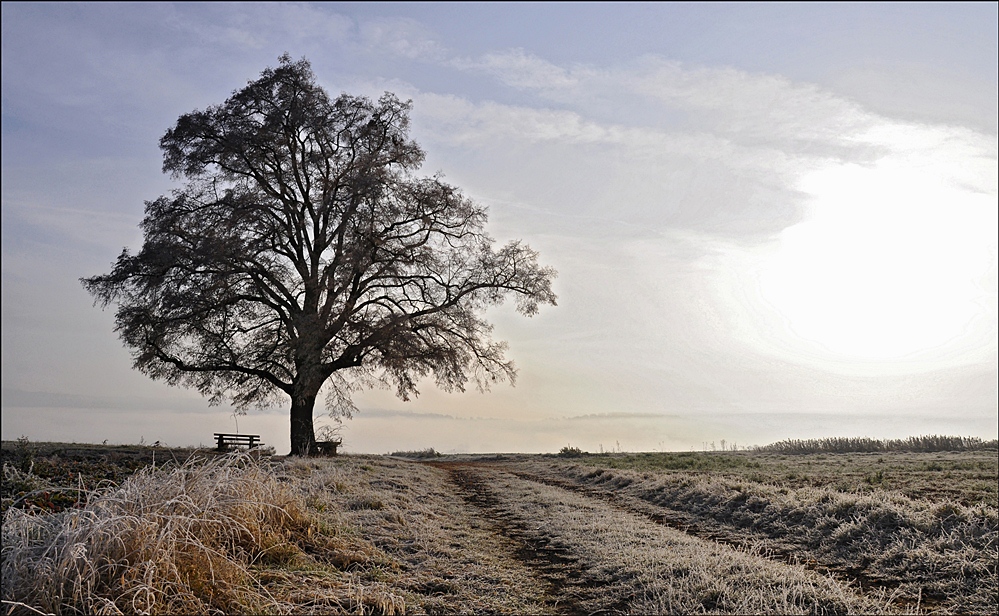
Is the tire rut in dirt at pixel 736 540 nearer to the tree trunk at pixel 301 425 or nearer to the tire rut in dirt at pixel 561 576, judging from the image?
the tire rut in dirt at pixel 561 576

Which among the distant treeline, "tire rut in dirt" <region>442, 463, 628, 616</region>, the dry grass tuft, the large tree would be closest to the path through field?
"tire rut in dirt" <region>442, 463, 628, 616</region>

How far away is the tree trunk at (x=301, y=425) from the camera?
2339 centimetres

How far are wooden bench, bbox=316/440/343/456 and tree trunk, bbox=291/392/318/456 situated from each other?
25cm

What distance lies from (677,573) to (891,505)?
4928mm

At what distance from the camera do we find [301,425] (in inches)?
930

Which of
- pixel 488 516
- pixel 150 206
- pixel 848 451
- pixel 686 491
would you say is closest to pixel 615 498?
pixel 686 491

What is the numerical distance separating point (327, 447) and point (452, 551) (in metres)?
17.1

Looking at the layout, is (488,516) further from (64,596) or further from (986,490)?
(986,490)

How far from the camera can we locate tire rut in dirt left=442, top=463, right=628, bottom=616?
5855 mm

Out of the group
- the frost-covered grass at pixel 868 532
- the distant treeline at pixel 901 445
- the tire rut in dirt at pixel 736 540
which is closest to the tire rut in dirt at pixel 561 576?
the tire rut in dirt at pixel 736 540

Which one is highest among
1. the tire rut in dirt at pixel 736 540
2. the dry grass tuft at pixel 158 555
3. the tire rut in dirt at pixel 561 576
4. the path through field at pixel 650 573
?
the dry grass tuft at pixel 158 555

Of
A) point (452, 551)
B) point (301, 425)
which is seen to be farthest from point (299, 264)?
point (452, 551)

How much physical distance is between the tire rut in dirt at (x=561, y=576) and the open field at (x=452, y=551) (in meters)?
0.03

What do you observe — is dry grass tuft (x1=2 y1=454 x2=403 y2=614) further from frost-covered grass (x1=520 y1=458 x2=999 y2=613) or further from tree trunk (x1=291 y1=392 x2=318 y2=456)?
tree trunk (x1=291 y1=392 x2=318 y2=456)
